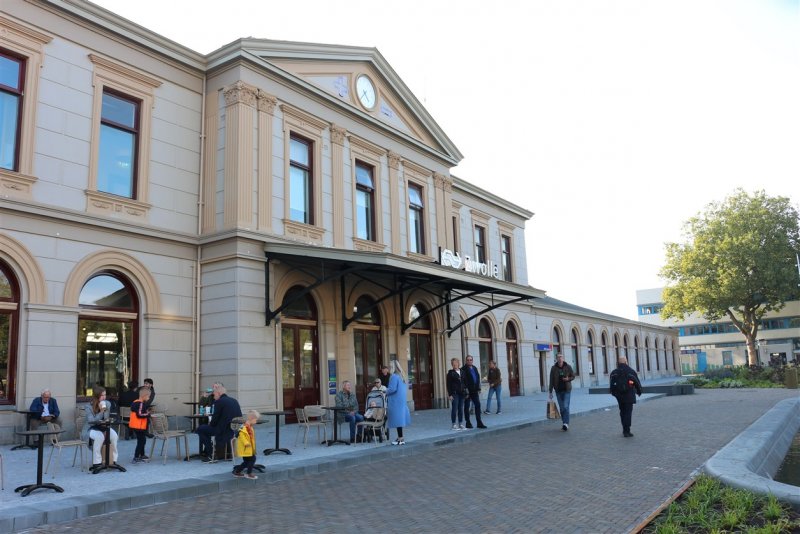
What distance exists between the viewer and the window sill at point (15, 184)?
13352 mm

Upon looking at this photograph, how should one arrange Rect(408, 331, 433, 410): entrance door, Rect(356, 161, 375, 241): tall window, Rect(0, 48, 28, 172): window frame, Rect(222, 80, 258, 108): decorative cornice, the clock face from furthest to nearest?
Rect(408, 331, 433, 410): entrance door
the clock face
Rect(356, 161, 375, 241): tall window
Rect(222, 80, 258, 108): decorative cornice
Rect(0, 48, 28, 172): window frame

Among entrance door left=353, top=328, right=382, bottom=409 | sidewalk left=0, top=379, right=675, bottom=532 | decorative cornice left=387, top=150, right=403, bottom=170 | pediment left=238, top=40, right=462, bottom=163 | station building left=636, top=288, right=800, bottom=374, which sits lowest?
sidewalk left=0, top=379, right=675, bottom=532

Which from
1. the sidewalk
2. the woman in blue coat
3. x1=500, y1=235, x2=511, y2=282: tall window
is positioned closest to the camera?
the sidewalk

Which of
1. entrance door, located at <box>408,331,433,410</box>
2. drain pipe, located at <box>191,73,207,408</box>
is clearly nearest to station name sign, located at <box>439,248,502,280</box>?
entrance door, located at <box>408,331,433,410</box>

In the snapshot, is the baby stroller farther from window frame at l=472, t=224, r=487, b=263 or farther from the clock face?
window frame at l=472, t=224, r=487, b=263

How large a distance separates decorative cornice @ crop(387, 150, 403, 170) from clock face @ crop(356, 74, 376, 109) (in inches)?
67.4

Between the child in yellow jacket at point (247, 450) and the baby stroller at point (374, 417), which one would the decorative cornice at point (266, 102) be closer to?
the baby stroller at point (374, 417)

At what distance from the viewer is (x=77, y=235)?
47.6 ft

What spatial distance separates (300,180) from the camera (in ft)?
62.3

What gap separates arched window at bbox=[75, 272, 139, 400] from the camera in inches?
573

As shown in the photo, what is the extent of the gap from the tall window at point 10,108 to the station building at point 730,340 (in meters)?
70.3

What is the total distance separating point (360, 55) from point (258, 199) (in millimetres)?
7131

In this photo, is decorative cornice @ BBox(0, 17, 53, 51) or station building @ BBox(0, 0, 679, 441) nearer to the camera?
decorative cornice @ BBox(0, 17, 53, 51)

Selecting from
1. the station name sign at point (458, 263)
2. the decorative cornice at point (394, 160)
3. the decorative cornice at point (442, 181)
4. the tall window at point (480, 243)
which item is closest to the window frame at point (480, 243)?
the tall window at point (480, 243)
